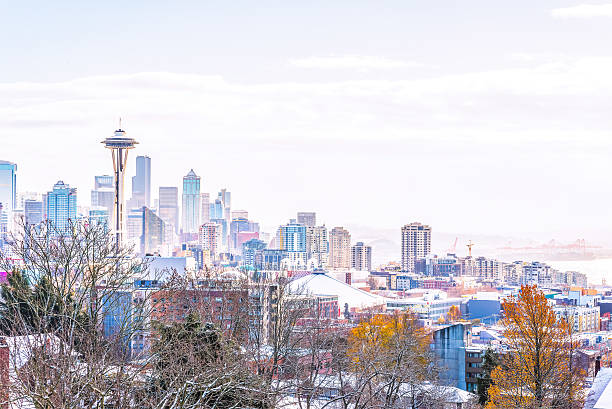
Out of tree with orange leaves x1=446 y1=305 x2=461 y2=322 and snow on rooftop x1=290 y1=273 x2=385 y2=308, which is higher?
snow on rooftop x1=290 y1=273 x2=385 y2=308

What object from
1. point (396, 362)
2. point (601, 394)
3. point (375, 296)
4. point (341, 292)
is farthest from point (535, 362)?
point (375, 296)

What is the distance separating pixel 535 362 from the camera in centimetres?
1800

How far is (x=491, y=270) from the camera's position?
197 meters

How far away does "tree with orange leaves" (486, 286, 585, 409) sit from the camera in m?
17.8

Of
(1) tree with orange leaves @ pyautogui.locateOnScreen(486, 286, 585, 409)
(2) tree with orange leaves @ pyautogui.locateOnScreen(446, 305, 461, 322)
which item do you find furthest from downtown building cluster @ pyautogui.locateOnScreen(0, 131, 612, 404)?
(1) tree with orange leaves @ pyautogui.locateOnScreen(486, 286, 585, 409)

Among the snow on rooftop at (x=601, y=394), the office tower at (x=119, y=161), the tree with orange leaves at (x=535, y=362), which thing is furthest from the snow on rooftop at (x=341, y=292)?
the snow on rooftop at (x=601, y=394)

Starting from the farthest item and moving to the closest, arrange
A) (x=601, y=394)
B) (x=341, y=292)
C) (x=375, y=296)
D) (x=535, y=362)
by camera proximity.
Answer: (x=375, y=296) < (x=341, y=292) < (x=535, y=362) < (x=601, y=394)

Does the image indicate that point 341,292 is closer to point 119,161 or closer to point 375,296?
point 375,296

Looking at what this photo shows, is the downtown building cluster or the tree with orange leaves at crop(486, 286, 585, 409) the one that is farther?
the downtown building cluster

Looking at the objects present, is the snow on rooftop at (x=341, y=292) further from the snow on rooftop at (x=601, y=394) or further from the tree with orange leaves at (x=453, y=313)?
the snow on rooftop at (x=601, y=394)

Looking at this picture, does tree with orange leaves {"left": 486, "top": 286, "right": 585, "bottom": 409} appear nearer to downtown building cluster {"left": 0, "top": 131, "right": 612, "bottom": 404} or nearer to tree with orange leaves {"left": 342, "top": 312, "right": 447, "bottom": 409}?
tree with orange leaves {"left": 342, "top": 312, "right": 447, "bottom": 409}

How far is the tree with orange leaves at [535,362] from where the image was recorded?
58.5ft

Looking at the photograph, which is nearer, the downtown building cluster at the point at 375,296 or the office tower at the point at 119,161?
the downtown building cluster at the point at 375,296

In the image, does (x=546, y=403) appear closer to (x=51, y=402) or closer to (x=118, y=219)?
(x=51, y=402)
